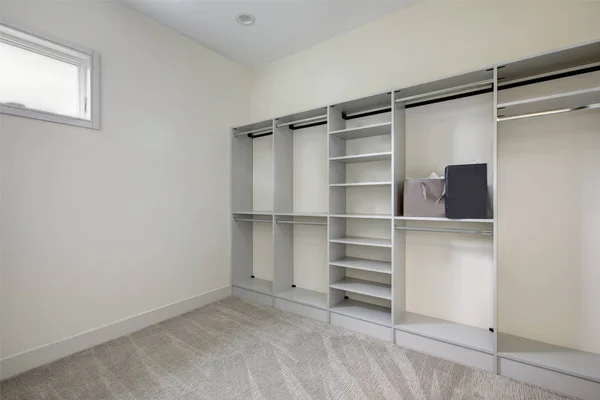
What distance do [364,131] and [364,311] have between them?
68.0 inches

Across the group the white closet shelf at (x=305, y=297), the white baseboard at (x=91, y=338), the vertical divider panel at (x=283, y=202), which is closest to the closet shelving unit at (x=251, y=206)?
the vertical divider panel at (x=283, y=202)

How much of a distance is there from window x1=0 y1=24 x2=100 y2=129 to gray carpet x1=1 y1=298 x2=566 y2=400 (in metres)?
→ 1.90

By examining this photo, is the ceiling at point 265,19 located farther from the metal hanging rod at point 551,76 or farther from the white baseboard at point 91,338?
the white baseboard at point 91,338

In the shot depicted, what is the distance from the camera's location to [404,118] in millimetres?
2582

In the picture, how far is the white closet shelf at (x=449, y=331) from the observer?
199 centimetres

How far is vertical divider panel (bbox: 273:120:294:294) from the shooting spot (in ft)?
10.3

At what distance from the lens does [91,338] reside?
2.29 meters

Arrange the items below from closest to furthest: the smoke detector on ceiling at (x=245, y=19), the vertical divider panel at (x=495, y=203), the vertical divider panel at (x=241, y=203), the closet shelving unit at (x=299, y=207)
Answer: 1. the vertical divider panel at (x=495, y=203)
2. the smoke detector on ceiling at (x=245, y=19)
3. the closet shelving unit at (x=299, y=207)
4. the vertical divider panel at (x=241, y=203)

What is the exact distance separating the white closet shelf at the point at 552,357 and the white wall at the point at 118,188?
2888 mm

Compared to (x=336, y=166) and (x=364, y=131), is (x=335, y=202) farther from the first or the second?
(x=364, y=131)

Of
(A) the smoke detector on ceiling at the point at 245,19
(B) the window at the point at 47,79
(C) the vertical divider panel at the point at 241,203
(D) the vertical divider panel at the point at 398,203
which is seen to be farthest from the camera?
(C) the vertical divider panel at the point at 241,203

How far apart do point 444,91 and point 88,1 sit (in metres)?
3.07

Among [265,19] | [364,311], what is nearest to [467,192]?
[364,311]

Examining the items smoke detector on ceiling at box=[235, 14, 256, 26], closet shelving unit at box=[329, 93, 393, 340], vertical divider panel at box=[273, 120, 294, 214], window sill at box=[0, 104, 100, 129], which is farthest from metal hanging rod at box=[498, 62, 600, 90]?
window sill at box=[0, 104, 100, 129]
